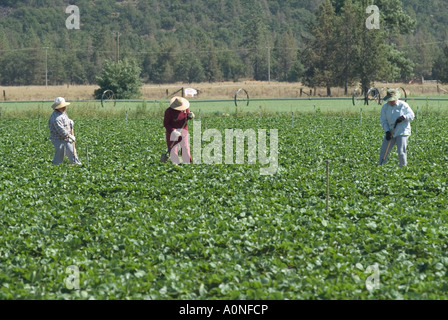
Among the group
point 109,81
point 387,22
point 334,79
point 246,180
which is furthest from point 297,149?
point 387,22

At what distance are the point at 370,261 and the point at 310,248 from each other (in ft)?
2.44

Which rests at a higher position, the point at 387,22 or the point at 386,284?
the point at 387,22

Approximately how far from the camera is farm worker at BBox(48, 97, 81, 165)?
14.0 m

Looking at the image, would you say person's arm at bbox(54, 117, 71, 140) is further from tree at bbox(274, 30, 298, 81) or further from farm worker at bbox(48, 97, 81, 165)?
tree at bbox(274, 30, 298, 81)

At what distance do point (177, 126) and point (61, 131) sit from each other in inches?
89.5

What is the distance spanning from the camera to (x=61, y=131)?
1405 centimetres

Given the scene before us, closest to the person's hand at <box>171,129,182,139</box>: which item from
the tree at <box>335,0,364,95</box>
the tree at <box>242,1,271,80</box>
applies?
the tree at <box>335,0,364,95</box>

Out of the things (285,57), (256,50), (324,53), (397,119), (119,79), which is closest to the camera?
(397,119)

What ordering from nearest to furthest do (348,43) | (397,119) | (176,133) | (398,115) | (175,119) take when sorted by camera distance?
(397,119) < (398,115) < (176,133) < (175,119) < (348,43)

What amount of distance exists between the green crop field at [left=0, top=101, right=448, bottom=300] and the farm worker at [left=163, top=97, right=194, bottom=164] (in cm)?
47

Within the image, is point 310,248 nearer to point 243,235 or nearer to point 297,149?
point 243,235

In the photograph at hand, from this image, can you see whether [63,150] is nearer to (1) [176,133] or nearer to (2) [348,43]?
(1) [176,133]

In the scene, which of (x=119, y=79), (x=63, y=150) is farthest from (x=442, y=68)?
(x=63, y=150)

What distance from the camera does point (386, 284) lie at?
657cm
